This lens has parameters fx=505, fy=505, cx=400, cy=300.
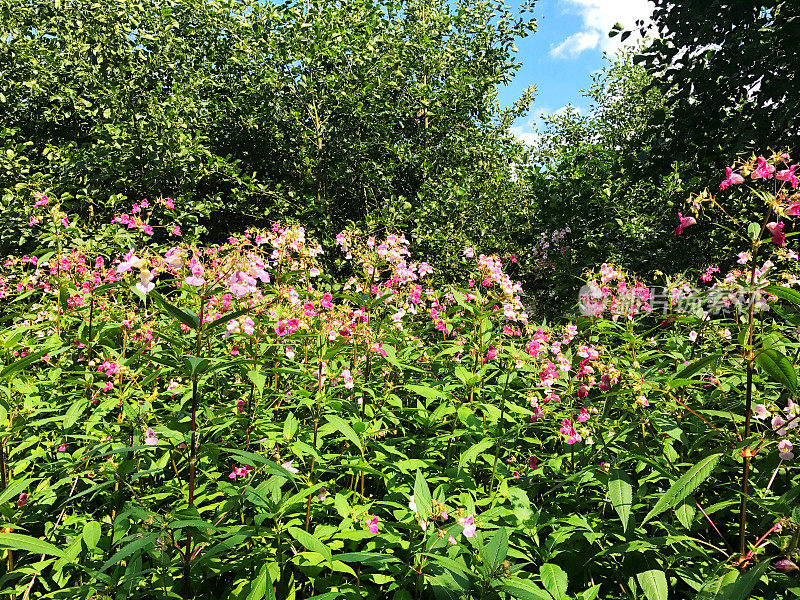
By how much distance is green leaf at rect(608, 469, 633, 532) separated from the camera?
1474 millimetres

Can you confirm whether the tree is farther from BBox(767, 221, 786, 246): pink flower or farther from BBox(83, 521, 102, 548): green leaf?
BBox(83, 521, 102, 548): green leaf

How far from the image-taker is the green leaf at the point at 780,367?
48.1 inches

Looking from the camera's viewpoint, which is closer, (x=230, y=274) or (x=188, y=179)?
(x=230, y=274)

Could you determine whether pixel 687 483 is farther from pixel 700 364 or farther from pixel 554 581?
pixel 554 581

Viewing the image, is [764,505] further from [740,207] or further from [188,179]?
[188,179]

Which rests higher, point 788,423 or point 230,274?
point 788,423

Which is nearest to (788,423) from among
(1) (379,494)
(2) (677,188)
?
(1) (379,494)

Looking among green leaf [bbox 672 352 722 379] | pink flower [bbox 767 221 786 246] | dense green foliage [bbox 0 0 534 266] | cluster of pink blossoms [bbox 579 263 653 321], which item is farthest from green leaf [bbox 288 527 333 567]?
dense green foliage [bbox 0 0 534 266]

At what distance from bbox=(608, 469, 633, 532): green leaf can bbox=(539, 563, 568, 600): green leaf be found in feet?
0.76

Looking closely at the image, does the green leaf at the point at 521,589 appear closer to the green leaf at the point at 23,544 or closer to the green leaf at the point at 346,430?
the green leaf at the point at 346,430

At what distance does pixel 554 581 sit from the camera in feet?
4.67

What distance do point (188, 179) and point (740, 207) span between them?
7.18 metres

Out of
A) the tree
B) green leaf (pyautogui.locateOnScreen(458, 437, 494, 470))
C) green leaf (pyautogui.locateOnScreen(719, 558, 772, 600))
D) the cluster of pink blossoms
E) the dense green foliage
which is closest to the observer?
green leaf (pyautogui.locateOnScreen(719, 558, 772, 600))

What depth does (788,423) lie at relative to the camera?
142 centimetres
